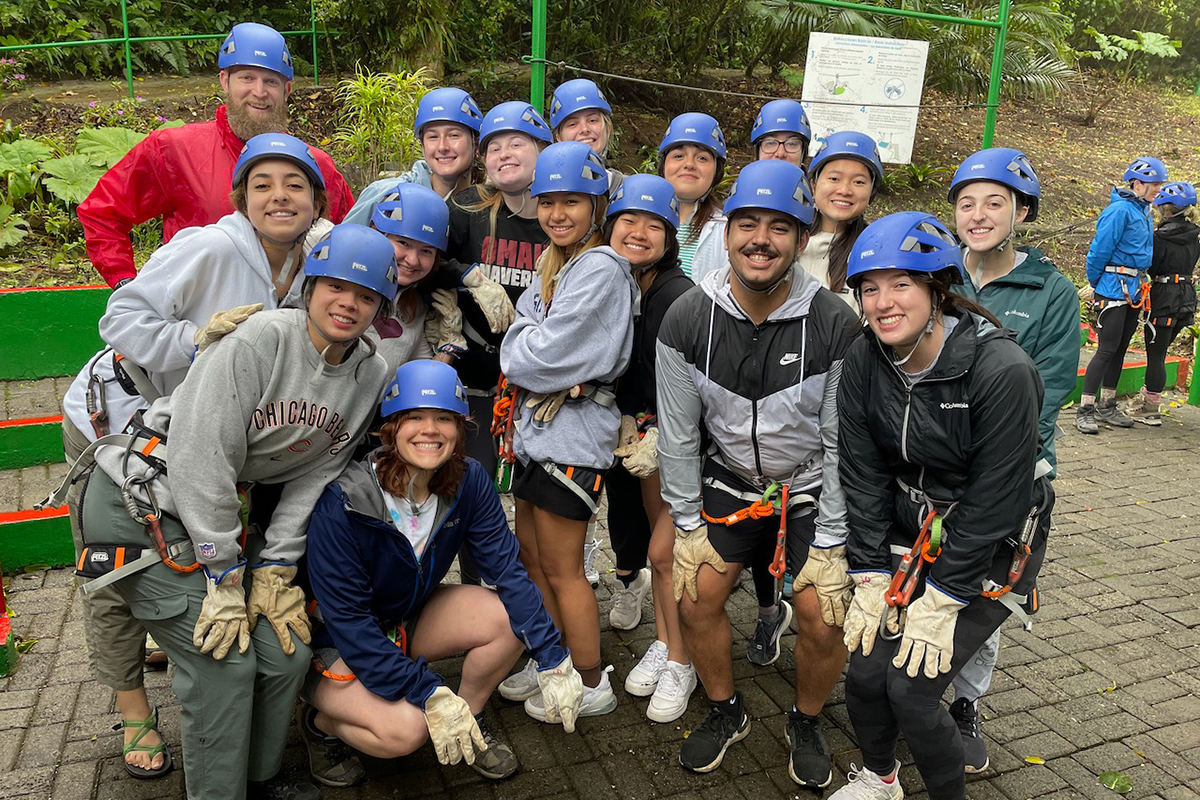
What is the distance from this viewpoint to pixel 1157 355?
30.3ft

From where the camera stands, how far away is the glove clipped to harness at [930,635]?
334 cm

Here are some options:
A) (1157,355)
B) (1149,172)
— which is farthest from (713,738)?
(1149,172)

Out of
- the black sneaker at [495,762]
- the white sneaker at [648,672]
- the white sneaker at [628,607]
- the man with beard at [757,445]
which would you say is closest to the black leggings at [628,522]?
the white sneaker at [628,607]

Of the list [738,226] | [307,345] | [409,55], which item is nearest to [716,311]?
[738,226]

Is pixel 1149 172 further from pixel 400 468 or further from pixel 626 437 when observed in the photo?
pixel 400 468

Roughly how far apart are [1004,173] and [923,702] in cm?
211

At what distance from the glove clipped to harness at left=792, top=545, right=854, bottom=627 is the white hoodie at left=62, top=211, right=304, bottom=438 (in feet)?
7.42

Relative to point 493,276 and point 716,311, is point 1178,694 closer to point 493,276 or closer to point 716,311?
point 716,311

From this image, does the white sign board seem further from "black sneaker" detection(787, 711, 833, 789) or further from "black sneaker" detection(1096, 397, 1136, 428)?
"black sneaker" detection(787, 711, 833, 789)

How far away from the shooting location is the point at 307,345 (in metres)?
3.43

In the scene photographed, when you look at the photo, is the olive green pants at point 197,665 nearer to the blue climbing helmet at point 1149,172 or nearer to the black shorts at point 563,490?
the black shorts at point 563,490

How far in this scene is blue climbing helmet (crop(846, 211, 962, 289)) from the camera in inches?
128

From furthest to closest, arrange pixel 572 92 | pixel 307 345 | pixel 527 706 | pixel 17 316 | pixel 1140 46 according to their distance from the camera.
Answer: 1. pixel 1140 46
2. pixel 17 316
3. pixel 572 92
4. pixel 527 706
5. pixel 307 345

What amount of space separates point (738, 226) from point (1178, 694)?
10.4ft
